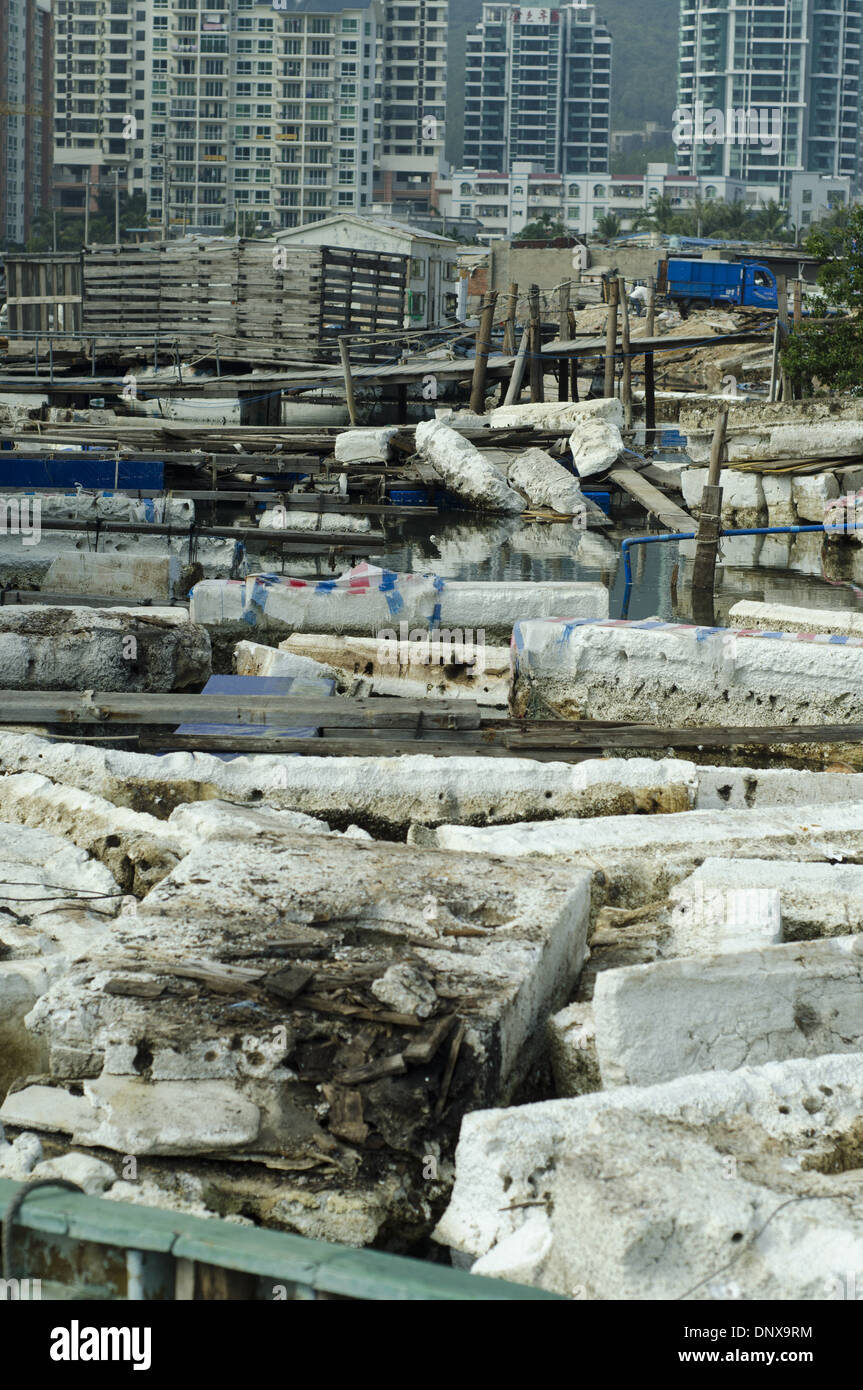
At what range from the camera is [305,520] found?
16344mm

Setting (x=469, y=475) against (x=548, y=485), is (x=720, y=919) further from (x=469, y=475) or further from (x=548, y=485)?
(x=548, y=485)

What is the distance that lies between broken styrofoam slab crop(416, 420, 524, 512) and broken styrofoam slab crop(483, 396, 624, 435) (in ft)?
6.91

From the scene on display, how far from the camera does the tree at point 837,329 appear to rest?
15773 millimetres

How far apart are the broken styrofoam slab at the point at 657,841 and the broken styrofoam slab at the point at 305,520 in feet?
35.1

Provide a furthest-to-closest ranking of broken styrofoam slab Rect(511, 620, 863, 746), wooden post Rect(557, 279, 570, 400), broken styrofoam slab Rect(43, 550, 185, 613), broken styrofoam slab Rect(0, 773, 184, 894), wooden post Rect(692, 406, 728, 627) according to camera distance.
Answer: wooden post Rect(557, 279, 570, 400) → wooden post Rect(692, 406, 728, 627) → broken styrofoam slab Rect(43, 550, 185, 613) → broken styrofoam slab Rect(511, 620, 863, 746) → broken styrofoam slab Rect(0, 773, 184, 894)

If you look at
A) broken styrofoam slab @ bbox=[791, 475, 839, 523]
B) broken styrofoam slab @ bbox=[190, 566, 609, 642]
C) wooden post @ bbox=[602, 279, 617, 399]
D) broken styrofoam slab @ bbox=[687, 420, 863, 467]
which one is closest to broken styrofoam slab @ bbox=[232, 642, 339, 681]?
broken styrofoam slab @ bbox=[190, 566, 609, 642]

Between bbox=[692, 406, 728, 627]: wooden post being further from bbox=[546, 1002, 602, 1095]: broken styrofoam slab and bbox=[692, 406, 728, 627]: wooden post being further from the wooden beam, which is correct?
bbox=[546, 1002, 602, 1095]: broken styrofoam slab

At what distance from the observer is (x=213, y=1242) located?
2.75m

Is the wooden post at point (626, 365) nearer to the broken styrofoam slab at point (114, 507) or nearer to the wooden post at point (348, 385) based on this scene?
the wooden post at point (348, 385)

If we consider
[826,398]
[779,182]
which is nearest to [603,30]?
[779,182]

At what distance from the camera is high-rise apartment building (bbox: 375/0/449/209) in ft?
382

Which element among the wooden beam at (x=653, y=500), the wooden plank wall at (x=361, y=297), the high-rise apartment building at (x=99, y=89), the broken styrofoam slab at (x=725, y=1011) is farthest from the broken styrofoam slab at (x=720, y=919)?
the high-rise apartment building at (x=99, y=89)
